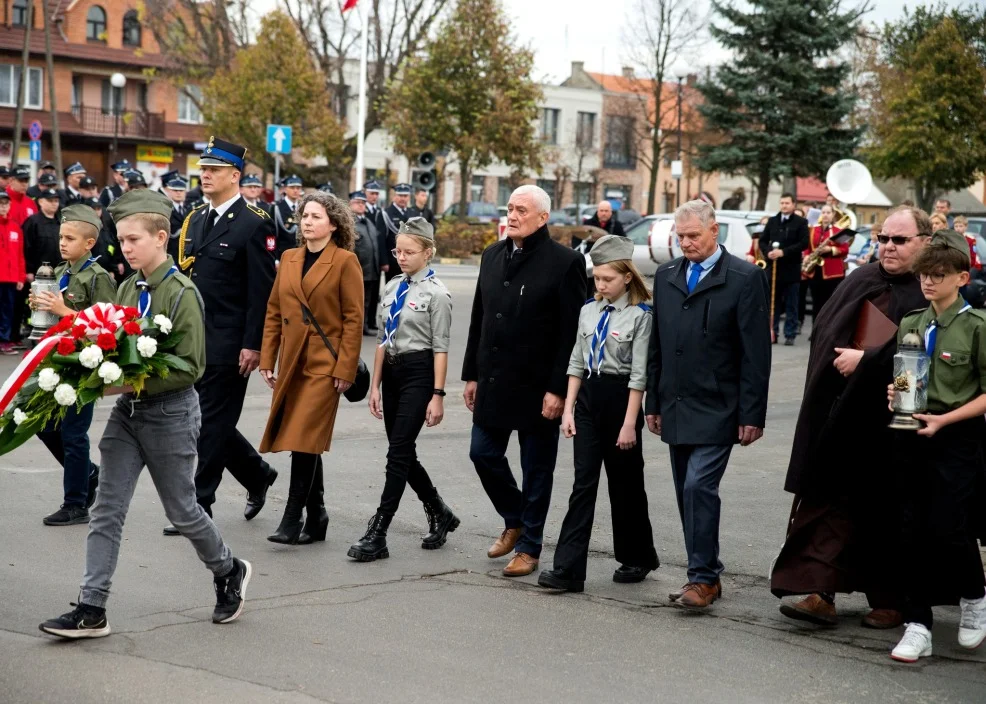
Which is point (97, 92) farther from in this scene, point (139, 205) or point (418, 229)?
point (139, 205)

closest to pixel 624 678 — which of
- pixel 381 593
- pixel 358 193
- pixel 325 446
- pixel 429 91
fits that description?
pixel 381 593

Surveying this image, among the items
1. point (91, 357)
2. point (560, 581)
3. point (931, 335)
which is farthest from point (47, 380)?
point (931, 335)

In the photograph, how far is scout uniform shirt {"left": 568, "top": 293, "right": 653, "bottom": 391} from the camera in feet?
21.6

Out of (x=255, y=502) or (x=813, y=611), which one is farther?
(x=255, y=502)

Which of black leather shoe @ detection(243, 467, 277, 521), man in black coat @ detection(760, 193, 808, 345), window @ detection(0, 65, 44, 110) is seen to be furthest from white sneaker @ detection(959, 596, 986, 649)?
window @ detection(0, 65, 44, 110)

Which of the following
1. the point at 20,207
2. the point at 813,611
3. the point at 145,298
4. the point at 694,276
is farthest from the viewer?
the point at 20,207

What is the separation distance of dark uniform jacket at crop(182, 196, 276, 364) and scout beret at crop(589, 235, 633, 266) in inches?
79.4

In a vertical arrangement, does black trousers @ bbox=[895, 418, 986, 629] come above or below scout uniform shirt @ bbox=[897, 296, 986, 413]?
below

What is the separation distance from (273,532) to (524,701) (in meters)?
3.25

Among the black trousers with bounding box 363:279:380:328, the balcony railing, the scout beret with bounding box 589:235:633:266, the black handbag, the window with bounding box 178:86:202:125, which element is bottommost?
the black trousers with bounding box 363:279:380:328

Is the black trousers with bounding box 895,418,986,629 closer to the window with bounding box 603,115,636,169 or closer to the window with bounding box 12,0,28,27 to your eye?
the window with bounding box 12,0,28,27

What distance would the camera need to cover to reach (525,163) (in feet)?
138

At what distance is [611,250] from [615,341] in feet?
1.53

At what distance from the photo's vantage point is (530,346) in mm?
7039
